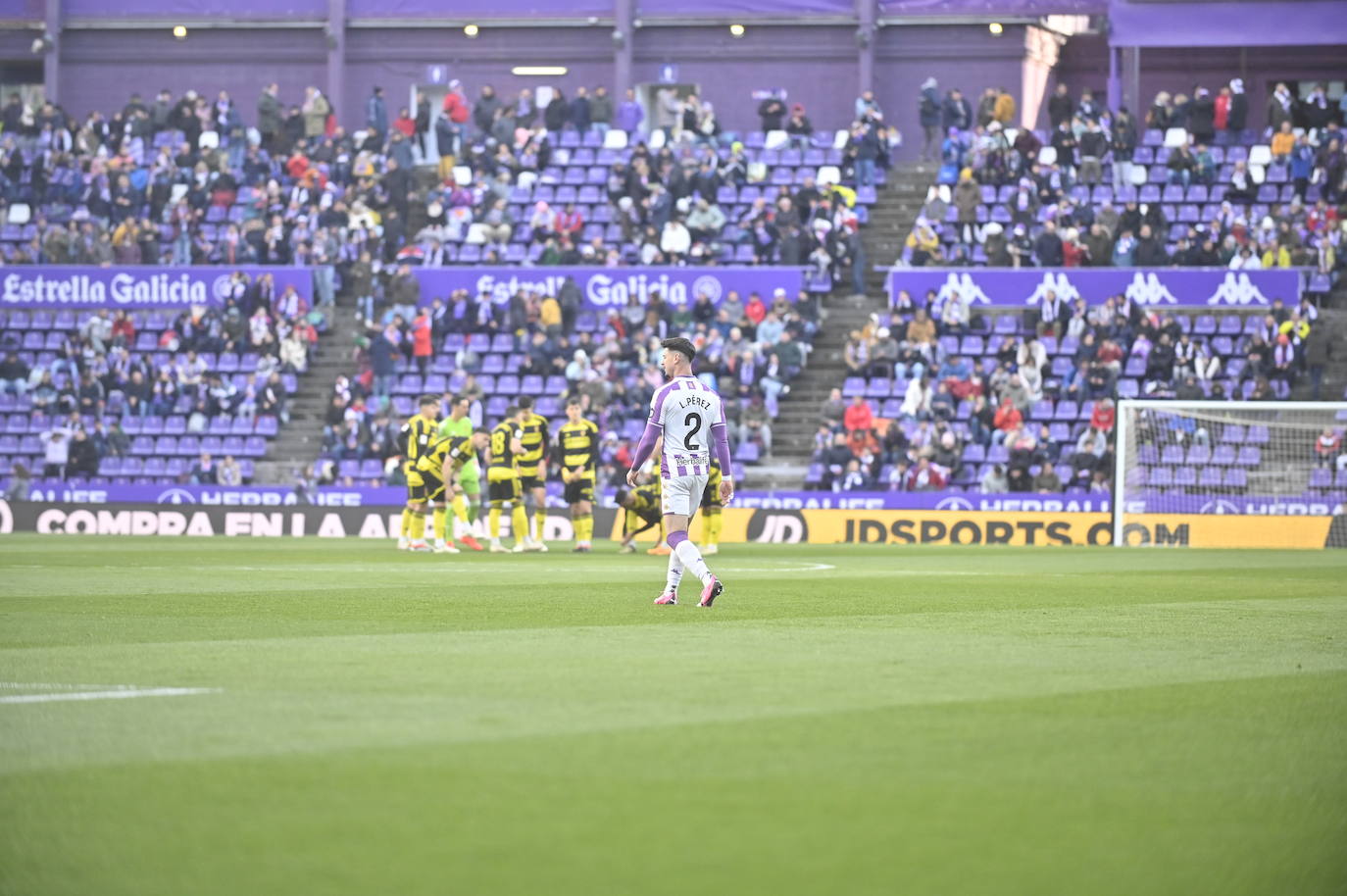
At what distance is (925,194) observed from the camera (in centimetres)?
4250

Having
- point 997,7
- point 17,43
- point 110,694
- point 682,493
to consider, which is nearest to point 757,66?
point 997,7

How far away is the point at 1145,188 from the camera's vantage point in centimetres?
4031

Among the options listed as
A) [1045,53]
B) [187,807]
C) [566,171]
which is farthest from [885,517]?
[187,807]

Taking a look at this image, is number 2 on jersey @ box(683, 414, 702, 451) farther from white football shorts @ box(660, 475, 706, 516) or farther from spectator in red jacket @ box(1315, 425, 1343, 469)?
spectator in red jacket @ box(1315, 425, 1343, 469)

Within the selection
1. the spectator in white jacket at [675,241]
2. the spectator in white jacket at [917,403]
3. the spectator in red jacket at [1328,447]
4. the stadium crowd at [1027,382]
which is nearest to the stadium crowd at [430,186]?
the spectator in white jacket at [675,241]

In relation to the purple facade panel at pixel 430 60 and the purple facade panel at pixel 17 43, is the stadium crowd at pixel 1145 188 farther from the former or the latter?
the purple facade panel at pixel 17 43

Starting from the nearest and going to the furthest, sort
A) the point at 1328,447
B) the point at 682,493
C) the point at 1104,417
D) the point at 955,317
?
the point at 682,493
the point at 1328,447
the point at 1104,417
the point at 955,317

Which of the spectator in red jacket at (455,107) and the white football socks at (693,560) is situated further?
the spectator in red jacket at (455,107)

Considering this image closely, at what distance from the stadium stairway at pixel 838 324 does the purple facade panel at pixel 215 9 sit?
15.1m

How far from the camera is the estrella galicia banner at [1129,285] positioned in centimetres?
3756

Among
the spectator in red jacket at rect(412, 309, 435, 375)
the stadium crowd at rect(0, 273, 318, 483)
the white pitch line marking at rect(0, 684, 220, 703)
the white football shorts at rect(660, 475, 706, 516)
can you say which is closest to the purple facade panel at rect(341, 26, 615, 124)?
the stadium crowd at rect(0, 273, 318, 483)

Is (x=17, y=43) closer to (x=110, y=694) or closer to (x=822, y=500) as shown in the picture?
(x=822, y=500)

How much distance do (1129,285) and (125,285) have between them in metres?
20.0

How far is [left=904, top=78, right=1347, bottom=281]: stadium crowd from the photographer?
38281 millimetres
